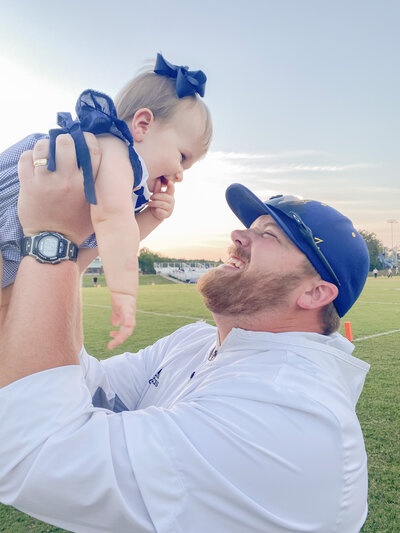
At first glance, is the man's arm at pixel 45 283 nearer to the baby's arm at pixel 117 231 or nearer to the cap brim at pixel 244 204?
the baby's arm at pixel 117 231

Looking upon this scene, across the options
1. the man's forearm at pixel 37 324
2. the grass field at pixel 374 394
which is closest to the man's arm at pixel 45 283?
the man's forearm at pixel 37 324

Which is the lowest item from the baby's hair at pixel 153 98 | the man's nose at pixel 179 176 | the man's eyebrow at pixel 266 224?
the man's eyebrow at pixel 266 224

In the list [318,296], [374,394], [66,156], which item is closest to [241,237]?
[318,296]

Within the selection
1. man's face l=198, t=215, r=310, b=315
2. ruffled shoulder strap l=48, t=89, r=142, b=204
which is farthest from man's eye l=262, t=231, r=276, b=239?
ruffled shoulder strap l=48, t=89, r=142, b=204

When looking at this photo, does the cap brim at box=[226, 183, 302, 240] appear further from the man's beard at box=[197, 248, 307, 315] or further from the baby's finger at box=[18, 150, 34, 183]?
the baby's finger at box=[18, 150, 34, 183]

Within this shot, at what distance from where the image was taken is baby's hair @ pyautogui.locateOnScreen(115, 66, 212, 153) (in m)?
1.96

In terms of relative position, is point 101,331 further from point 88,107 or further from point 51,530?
point 88,107

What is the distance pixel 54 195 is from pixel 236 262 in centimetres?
112

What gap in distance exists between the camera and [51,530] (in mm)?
2516

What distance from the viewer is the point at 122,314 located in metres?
1.25

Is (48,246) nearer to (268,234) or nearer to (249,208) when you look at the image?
(268,234)

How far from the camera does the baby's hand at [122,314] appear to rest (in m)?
1.19

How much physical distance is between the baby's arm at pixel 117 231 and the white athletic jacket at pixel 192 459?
0.85 ft

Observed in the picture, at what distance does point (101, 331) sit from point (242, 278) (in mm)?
8636
